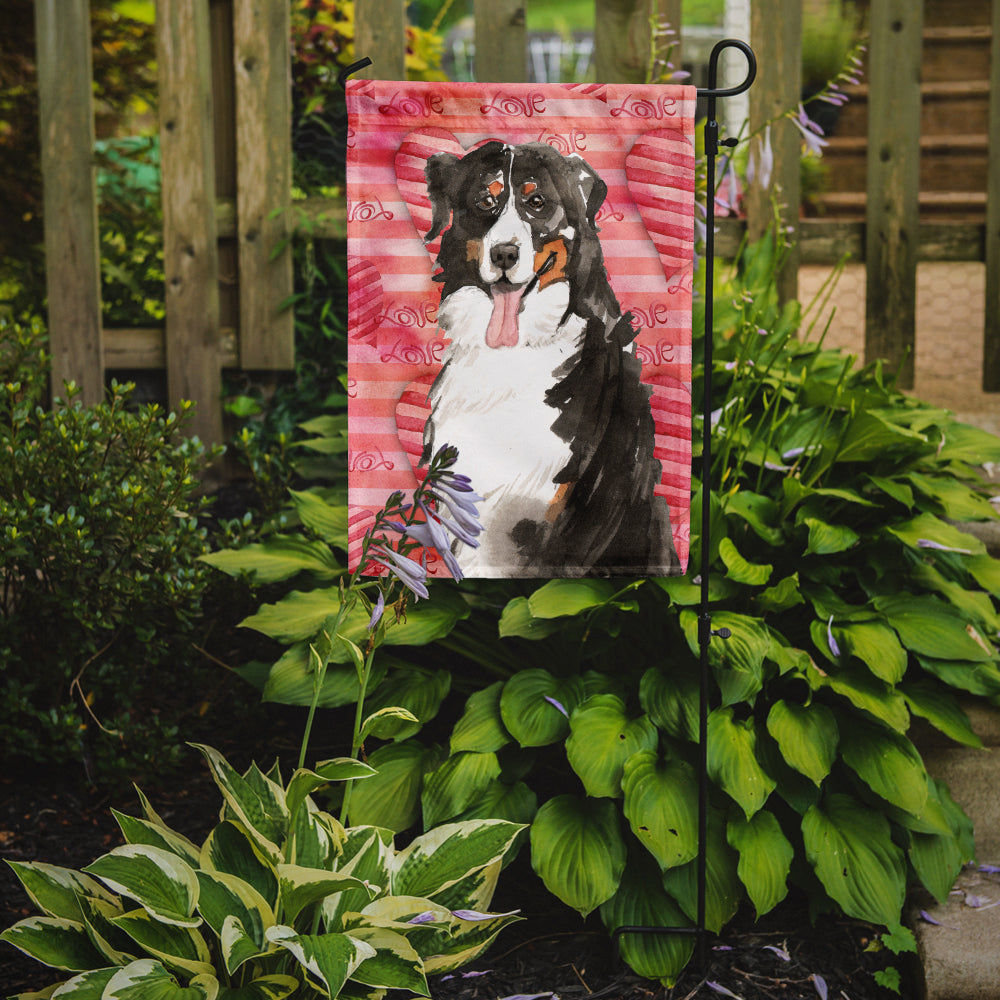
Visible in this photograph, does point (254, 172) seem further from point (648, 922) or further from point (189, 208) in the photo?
point (648, 922)

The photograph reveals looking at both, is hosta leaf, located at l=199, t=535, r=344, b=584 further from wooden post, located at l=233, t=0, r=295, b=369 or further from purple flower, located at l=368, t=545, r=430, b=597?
wooden post, located at l=233, t=0, r=295, b=369

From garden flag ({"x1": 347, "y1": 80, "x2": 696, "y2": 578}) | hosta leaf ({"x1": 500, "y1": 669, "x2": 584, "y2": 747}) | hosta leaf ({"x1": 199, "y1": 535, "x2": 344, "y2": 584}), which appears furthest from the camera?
hosta leaf ({"x1": 199, "y1": 535, "x2": 344, "y2": 584})

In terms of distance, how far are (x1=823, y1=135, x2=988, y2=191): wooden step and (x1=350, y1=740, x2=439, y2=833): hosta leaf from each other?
210 inches

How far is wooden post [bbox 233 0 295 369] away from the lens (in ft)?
10.7

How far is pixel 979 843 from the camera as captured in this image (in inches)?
86.9

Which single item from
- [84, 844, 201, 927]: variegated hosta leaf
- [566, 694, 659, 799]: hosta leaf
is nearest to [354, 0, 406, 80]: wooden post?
[566, 694, 659, 799]: hosta leaf

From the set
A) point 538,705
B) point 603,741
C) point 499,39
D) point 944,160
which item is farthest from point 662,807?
point 944,160

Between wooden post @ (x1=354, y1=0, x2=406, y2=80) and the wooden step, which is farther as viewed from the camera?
the wooden step

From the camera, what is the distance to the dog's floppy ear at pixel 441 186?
1713 mm

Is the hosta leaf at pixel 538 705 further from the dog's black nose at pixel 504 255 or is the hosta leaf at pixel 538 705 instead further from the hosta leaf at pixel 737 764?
the dog's black nose at pixel 504 255

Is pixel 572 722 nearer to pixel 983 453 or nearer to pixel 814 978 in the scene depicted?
pixel 814 978

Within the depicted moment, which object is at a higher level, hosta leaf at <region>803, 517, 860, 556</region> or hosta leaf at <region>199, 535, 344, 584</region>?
hosta leaf at <region>803, 517, 860, 556</region>

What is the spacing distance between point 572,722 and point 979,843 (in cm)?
99

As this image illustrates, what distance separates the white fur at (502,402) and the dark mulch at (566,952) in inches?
29.7
